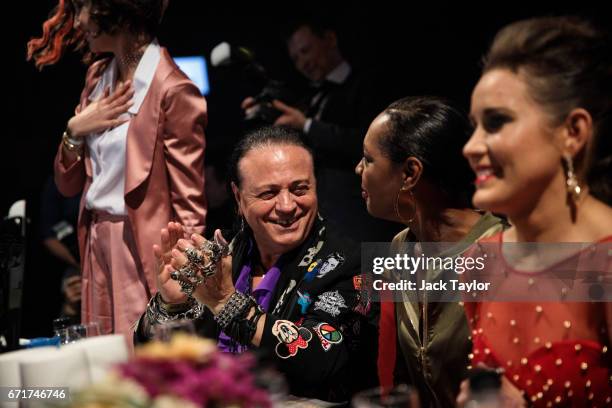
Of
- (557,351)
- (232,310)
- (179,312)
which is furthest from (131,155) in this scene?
(557,351)

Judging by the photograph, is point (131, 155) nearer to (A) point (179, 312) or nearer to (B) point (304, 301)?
(A) point (179, 312)

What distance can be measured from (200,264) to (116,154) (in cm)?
73

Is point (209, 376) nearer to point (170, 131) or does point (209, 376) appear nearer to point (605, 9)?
point (170, 131)

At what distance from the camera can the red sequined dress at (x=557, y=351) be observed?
1439 millimetres

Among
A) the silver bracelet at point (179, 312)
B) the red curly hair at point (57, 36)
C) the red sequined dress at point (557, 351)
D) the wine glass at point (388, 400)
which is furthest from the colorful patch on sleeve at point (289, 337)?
the red curly hair at point (57, 36)

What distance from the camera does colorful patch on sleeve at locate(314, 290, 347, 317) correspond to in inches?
81.4

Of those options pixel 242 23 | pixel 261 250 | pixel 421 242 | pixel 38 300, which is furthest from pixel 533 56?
pixel 38 300

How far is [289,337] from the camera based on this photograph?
197cm

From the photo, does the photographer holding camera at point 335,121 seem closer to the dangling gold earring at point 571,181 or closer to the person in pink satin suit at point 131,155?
the person in pink satin suit at point 131,155

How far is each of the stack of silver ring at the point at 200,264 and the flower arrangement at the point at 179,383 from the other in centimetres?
89

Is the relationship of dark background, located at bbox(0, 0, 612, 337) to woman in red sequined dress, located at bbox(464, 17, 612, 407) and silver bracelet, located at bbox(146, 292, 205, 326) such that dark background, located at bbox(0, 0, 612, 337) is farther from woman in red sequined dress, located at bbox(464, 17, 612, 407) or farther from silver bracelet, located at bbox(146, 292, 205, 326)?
woman in red sequined dress, located at bbox(464, 17, 612, 407)

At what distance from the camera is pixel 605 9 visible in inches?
115
